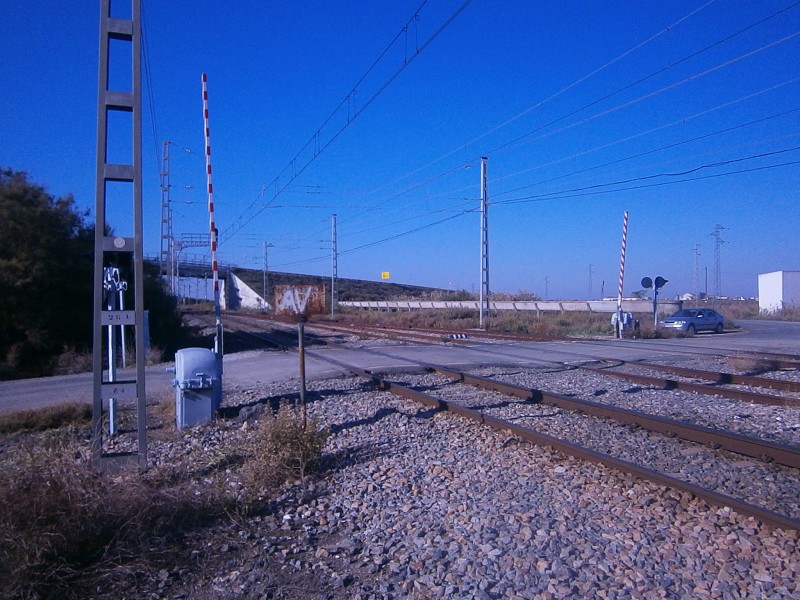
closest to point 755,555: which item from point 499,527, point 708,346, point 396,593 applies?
point 499,527

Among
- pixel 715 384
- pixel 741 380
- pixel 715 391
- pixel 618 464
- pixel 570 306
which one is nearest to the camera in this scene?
pixel 618 464

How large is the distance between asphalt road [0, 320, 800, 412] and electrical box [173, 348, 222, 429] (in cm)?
410

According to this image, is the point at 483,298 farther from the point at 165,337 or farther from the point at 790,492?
the point at 790,492

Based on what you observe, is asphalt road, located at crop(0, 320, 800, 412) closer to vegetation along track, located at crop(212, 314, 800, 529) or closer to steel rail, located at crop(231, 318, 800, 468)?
vegetation along track, located at crop(212, 314, 800, 529)

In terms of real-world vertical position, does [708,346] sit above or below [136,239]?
below

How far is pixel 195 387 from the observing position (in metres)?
11.5

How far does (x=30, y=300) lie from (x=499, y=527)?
2336cm

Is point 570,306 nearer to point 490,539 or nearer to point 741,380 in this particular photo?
point 741,380

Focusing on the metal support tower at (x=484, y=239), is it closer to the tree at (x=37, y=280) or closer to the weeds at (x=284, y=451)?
the tree at (x=37, y=280)

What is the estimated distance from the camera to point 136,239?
27.8 ft

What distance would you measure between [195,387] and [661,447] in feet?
22.7

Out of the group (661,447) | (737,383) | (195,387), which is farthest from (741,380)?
(195,387)

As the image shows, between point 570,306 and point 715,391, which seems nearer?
point 715,391

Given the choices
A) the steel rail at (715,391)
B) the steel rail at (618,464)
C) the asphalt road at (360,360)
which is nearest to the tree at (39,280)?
the asphalt road at (360,360)
